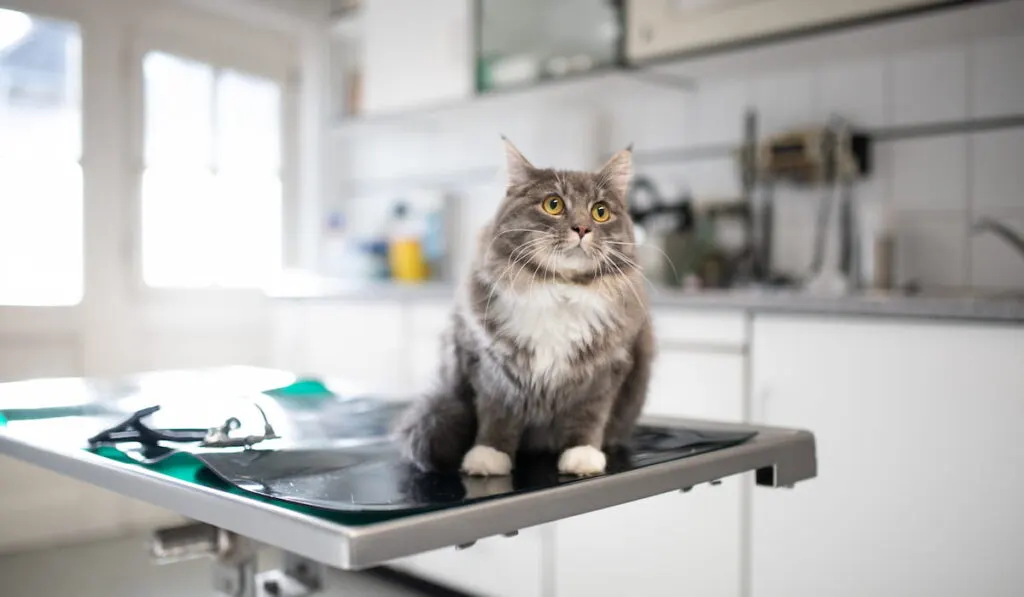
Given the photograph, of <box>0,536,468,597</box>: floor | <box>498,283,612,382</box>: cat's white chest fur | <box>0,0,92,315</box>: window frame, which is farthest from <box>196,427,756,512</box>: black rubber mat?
<box>0,0,92,315</box>: window frame

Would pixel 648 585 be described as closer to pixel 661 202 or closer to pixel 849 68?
pixel 661 202

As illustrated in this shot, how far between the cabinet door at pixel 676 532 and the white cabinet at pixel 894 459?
0.06 metres

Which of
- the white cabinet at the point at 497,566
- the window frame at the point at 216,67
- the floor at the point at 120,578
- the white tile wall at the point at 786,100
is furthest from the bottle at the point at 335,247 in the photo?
the white tile wall at the point at 786,100

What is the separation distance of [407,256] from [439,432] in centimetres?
245

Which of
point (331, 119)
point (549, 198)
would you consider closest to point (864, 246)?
point (549, 198)

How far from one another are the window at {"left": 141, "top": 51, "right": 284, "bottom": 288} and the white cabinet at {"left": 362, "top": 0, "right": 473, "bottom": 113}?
2.11ft

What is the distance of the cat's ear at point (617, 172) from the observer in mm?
985

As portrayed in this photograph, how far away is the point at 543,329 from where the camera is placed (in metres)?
0.94

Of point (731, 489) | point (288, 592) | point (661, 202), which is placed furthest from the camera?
point (661, 202)

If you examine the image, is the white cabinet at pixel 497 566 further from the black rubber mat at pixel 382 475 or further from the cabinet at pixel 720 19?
the cabinet at pixel 720 19

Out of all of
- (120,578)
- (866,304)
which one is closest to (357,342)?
(120,578)

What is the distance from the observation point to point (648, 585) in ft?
6.73

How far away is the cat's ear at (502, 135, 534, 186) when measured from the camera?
38.8 inches

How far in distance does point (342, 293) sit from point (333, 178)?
1.07m
